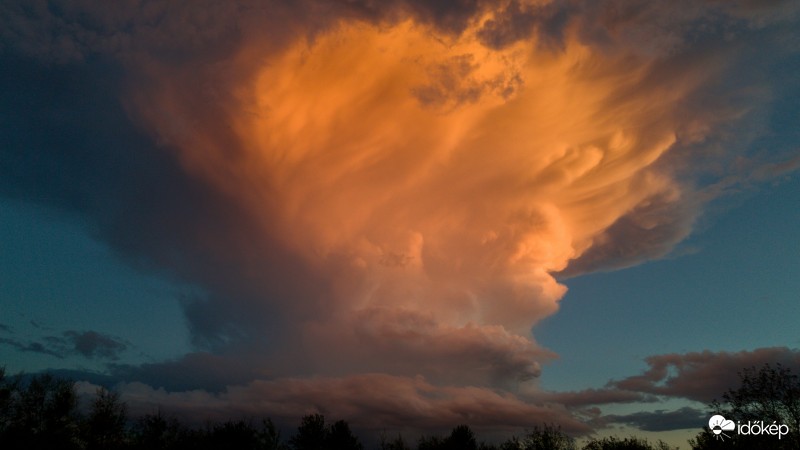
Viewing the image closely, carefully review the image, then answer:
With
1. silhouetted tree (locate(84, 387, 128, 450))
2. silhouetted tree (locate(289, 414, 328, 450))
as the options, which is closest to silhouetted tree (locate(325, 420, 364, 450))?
silhouetted tree (locate(289, 414, 328, 450))

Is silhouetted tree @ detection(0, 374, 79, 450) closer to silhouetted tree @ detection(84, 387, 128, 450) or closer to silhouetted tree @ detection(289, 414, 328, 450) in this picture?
silhouetted tree @ detection(84, 387, 128, 450)

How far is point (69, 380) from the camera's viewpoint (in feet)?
283

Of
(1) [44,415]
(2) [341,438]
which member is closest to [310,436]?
(2) [341,438]

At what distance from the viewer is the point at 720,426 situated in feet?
210

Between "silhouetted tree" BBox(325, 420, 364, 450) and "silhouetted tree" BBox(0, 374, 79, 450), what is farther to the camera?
"silhouetted tree" BBox(325, 420, 364, 450)

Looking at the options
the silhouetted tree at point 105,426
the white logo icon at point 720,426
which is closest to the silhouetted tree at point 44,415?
the silhouetted tree at point 105,426

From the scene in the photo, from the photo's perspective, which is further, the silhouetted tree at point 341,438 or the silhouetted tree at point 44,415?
the silhouetted tree at point 341,438

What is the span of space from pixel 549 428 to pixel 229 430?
7476 centimetres

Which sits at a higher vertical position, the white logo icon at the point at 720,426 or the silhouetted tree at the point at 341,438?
the white logo icon at the point at 720,426

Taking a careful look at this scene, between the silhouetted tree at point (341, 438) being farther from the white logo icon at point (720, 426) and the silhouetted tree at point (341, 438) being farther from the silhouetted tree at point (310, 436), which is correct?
the white logo icon at point (720, 426)

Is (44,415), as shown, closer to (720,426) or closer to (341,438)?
(341,438)

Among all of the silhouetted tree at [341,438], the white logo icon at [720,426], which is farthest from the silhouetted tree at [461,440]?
the white logo icon at [720,426]

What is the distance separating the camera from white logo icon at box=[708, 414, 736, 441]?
201 ft

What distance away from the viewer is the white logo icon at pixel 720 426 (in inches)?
2406
